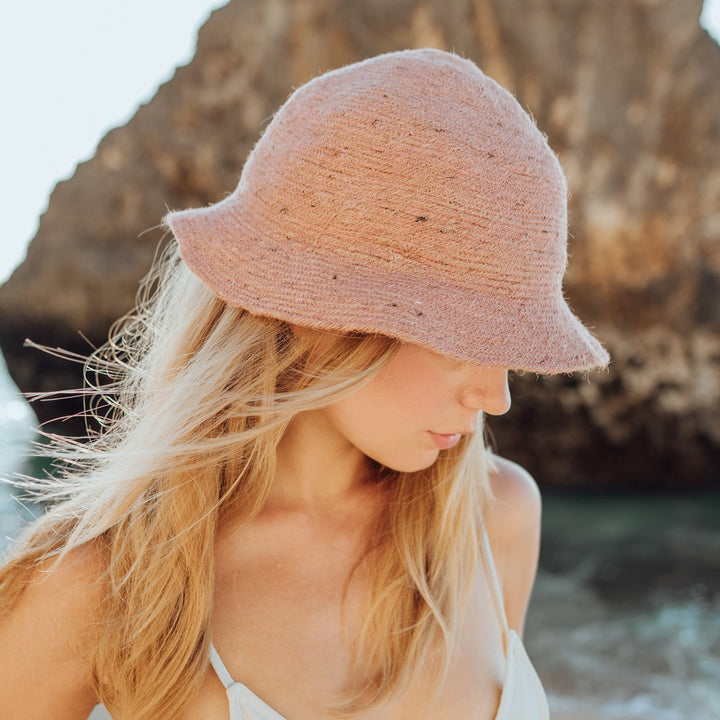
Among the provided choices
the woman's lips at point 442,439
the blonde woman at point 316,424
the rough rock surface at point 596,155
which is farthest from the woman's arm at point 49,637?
the rough rock surface at point 596,155

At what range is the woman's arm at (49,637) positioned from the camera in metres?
1.35

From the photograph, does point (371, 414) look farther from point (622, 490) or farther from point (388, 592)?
point (622, 490)

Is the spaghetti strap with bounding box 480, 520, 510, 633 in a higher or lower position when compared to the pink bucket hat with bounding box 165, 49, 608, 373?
lower

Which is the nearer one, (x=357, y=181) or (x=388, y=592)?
(x=357, y=181)

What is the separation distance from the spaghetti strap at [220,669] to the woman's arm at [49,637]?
21 cm

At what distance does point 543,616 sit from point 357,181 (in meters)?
6.05

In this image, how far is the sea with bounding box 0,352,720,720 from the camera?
5242mm

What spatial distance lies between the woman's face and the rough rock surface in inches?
308

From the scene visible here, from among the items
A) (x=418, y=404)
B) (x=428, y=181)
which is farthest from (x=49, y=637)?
(x=428, y=181)

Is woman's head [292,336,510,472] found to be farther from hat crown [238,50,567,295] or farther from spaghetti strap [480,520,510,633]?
spaghetti strap [480,520,510,633]

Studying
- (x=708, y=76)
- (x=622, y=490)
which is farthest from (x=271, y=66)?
(x=622, y=490)

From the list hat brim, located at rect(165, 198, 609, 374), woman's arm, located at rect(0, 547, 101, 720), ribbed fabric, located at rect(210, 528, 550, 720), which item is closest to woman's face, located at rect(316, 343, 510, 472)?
hat brim, located at rect(165, 198, 609, 374)

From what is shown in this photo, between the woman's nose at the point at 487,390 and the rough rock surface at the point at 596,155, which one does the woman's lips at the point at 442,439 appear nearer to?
the woman's nose at the point at 487,390

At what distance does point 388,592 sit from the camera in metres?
1.61
